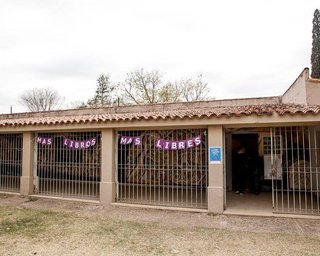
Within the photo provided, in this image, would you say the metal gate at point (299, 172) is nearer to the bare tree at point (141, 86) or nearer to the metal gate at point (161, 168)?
the metal gate at point (161, 168)

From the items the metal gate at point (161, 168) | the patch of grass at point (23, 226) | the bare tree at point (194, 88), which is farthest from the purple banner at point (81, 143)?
the bare tree at point (194, 88)

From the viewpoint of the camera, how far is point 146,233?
6320 millimetres

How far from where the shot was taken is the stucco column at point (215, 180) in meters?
8.01

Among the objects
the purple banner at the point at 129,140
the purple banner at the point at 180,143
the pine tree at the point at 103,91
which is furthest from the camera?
the pine tree at the point at 103,91

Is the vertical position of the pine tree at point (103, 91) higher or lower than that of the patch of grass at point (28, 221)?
higher

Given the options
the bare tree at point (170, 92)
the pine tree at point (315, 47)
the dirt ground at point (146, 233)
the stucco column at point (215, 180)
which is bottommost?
the dirt ground at point (146, 233)

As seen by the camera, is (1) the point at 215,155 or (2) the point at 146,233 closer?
(2) the point at 146,233

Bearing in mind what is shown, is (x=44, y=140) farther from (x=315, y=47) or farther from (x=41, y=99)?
(x=41, y=99)

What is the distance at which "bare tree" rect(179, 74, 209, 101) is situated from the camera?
31500mm

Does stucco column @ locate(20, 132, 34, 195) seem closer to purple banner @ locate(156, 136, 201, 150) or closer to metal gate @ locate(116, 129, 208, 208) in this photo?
metal gate @ locate(116, 129, 208, 208)

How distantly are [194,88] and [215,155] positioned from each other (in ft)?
80.1

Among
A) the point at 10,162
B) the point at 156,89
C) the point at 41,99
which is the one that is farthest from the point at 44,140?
the point at 41,99

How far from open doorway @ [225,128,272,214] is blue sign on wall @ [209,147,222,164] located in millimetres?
2724

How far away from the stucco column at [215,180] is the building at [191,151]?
0.09 ft
